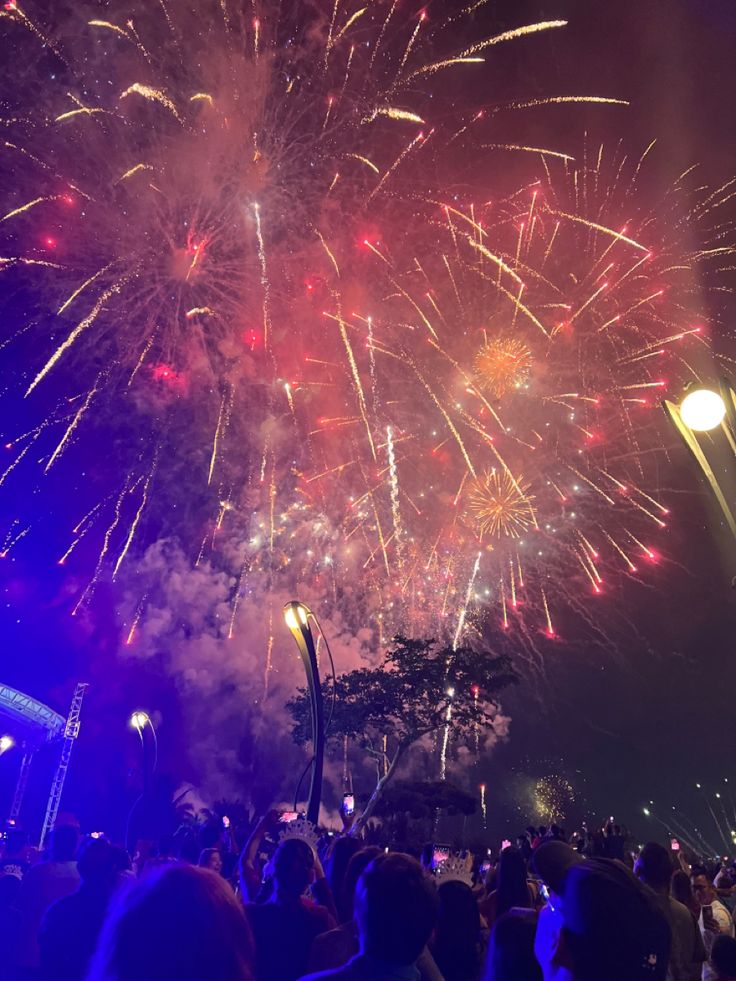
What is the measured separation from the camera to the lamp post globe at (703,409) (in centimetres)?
690

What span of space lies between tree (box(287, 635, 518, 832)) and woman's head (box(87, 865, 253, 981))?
25.5 meters

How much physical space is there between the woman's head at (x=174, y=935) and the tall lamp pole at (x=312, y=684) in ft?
36.6

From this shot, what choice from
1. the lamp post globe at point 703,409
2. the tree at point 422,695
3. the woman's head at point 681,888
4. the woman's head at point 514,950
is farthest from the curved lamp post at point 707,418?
the tree at point 422,695

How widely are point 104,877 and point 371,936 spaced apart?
3.08m

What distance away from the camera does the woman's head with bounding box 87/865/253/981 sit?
5.29 feet

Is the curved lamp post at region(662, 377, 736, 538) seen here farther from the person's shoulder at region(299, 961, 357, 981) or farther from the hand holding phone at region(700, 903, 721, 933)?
the person's shoulder at region(299, 961, 357, 981)

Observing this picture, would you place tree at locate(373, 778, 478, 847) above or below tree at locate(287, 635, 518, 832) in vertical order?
below

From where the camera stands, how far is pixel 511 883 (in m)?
5.11

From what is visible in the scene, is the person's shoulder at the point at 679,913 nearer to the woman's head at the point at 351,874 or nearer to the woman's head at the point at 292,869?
the woman's head at the point at 351,874

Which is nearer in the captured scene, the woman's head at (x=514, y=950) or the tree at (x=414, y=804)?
the woman's head at (x=514, y=950)

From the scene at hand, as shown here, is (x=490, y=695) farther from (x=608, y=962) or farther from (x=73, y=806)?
(x=73, y=806)

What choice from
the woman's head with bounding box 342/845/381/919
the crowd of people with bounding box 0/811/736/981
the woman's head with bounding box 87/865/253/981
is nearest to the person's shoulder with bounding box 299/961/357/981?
the crowd of people with bounding box 0/811/736/981

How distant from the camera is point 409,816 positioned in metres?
28.5

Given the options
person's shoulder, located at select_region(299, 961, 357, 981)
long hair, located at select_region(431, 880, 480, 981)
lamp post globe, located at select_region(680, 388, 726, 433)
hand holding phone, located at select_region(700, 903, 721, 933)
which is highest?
lamp post globe, located at select_region(680, 388, 726, 433)
